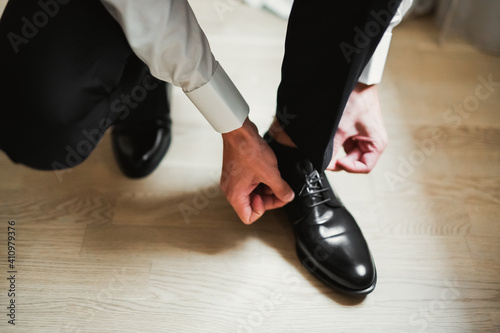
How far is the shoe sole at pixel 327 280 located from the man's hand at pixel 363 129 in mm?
171

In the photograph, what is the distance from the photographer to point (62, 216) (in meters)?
0.80

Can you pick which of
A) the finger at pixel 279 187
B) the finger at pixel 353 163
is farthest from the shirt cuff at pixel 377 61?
the finger at pixel 279 187

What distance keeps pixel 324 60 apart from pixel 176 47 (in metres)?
0.20

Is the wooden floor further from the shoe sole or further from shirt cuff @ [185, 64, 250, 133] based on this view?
shirt cuff @ [185, 64, 250, 133]

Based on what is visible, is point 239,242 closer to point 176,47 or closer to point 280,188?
point 280,188

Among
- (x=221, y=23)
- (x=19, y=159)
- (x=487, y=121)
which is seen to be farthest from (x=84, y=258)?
(x=487, y=121)

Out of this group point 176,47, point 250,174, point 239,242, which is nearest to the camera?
point 176,47

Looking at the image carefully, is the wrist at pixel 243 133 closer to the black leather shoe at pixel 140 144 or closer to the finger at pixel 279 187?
the finger at pixel 279 187

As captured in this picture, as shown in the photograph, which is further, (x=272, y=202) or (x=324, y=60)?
(x=272, y=202)

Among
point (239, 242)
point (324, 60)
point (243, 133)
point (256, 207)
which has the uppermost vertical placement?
point (324, 60)

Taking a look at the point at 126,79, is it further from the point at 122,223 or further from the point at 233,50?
the point at 233,50

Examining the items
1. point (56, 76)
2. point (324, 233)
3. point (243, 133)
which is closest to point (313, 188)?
point (324, 233)

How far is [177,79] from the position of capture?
0.58m

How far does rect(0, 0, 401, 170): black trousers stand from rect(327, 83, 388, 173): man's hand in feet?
0.42
